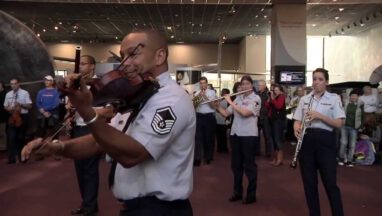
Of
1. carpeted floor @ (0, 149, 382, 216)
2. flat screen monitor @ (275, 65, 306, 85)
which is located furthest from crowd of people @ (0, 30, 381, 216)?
flat screen monitor @ (275, 65, 306, 85)

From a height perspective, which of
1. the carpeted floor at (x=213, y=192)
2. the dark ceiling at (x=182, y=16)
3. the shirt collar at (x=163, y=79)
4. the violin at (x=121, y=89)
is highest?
the dark ceiling at (x=182, y=16)

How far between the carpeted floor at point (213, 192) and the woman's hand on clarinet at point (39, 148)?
3856 mm

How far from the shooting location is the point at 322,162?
451 cm

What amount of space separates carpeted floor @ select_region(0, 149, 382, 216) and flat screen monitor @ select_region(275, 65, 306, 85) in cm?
928

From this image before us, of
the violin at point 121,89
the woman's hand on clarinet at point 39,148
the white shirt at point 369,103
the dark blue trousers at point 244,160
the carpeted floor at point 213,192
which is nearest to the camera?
the woman's hand on clarinet at point 39,148

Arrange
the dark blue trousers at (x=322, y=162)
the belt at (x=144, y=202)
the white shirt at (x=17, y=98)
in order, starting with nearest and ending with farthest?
the belt at (x=144, y=202)
the dark blue trousers at (x=322, y=162)
the white shirt at (x=17, y=98)

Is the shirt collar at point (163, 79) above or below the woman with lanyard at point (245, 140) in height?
above

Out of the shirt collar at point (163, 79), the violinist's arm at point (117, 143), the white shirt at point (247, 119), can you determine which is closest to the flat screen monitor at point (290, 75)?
the white shirt at point (247, 119)

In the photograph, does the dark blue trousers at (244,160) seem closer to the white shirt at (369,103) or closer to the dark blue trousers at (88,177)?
the dark blue trousers at (88,177)

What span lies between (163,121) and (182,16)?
2072cm

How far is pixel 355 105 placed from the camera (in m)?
9.62

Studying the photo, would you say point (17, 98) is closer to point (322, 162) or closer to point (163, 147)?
point (322, 162)

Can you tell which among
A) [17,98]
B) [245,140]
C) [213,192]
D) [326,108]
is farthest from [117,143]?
[17,98]

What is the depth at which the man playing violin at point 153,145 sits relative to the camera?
190 centimetres
